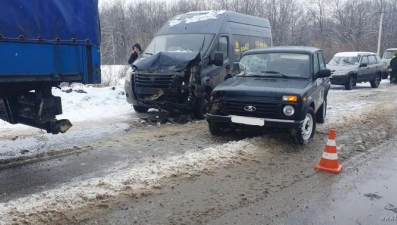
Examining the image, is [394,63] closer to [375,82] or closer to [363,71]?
[375,82]

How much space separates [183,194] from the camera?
14.7 ft

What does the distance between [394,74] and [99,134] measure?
19.8 m

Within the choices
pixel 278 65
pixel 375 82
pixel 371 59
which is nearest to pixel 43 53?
pixel 278 65

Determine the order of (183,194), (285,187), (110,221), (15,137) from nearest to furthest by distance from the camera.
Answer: (110,221), (183,194), (285,187), (15,137)

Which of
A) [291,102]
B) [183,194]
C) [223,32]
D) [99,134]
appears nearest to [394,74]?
[223,32]

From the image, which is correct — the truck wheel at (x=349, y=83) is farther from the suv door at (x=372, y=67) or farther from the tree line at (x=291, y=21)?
the tree line at (x=291, y=21)

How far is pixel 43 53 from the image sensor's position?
4.88 m

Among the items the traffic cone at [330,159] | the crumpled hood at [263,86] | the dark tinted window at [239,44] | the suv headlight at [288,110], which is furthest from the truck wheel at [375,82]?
the traffic cone at [330,159]

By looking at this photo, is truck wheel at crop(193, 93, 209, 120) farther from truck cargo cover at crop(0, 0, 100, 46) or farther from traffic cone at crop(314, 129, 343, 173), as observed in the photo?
traffic cone at crop(314, 129, 343, 173)

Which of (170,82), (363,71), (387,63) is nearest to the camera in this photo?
(170,82)

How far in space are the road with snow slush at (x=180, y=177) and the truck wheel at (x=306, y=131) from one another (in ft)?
0.55

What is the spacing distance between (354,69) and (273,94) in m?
13.7

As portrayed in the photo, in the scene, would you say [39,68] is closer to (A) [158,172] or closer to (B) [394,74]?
(A) [158,172]

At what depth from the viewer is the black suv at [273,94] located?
6.55 metres
